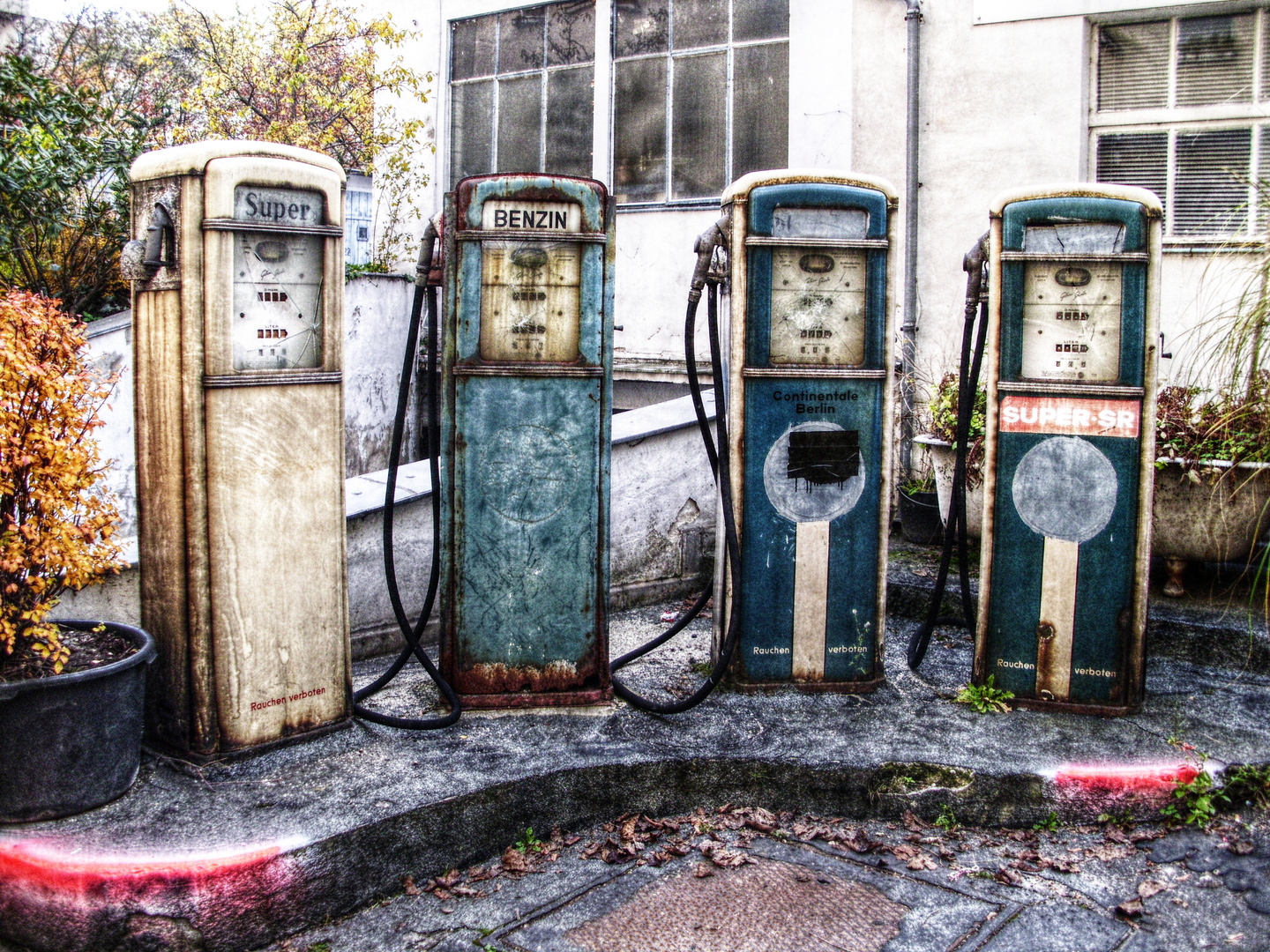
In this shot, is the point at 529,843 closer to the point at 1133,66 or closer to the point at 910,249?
the point at 910,249

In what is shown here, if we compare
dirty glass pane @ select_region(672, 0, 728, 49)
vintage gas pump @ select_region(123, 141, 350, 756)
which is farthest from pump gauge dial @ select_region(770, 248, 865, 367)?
dirty glass pane @ select_region(672, 0, 728, 49)

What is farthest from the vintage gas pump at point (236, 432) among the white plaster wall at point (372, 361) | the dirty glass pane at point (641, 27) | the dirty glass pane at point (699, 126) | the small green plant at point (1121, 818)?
the dirty glass pane at point (641, 27)

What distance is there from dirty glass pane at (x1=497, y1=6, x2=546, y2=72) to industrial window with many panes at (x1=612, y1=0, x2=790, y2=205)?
0.85m

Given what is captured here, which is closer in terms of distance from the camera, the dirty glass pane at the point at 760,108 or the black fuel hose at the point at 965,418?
the black fuel hose at the point at 965,418

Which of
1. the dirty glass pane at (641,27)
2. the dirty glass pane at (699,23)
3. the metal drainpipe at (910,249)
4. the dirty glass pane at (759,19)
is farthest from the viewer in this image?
the dirty glass pane at (641,27)

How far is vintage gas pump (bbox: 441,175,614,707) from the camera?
3.65m

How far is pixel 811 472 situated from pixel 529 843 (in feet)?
5.64

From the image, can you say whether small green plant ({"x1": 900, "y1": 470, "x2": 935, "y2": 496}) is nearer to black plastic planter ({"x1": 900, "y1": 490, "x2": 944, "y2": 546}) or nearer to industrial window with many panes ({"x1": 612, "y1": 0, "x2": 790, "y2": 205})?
black plastic planter ({"x1": 900, "y1": 490, "x2": 944, "y2": 546})

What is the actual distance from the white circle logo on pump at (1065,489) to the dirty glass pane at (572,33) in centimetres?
648

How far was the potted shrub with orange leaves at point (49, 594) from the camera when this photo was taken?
2.77m

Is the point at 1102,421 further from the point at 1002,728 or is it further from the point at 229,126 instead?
the point at 229,126

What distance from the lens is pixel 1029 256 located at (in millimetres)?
3748

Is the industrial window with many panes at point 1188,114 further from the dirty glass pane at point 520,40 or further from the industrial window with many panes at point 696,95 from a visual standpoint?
Result: the dirty glass pane at point 520,40

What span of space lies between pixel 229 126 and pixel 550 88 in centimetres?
483
